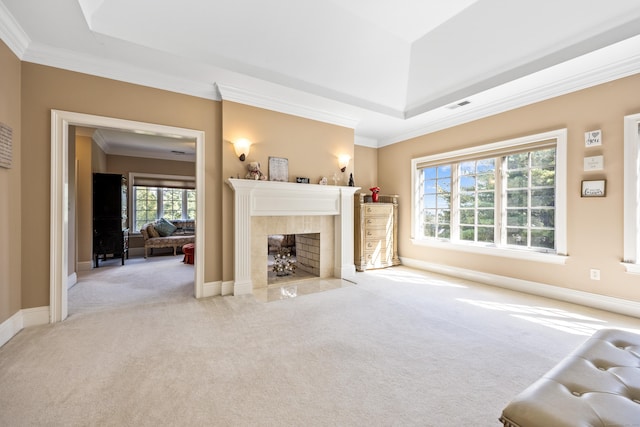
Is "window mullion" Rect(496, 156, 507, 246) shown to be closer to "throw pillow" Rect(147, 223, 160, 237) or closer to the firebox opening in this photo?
the firebox opening

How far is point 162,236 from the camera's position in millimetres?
6848

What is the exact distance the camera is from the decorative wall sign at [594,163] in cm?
310

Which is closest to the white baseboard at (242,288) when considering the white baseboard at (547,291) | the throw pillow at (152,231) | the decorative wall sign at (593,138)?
the white baseboard at (547,291)

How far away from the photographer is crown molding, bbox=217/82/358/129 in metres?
3.66

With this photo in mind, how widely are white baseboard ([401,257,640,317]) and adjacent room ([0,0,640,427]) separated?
21 millimetres

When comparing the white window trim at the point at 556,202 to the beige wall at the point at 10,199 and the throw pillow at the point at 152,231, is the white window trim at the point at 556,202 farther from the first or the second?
the throw pillow at the point at 152,231

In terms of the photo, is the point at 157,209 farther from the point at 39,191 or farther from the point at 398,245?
the point at 398,245

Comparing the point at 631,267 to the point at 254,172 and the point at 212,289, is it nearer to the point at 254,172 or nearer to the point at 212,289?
the point at 254,172

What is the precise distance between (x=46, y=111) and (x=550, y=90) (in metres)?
5.75

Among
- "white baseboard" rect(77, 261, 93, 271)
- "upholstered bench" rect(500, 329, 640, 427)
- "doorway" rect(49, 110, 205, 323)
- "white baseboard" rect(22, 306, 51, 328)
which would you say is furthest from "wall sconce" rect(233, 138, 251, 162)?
"white baseboard" rect(77, 261, 93, 271)

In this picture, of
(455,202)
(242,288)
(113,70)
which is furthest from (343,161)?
(113,70)

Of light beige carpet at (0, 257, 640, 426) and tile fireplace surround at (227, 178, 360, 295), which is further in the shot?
tile fireplace surround at (227, 178, 360, 295)

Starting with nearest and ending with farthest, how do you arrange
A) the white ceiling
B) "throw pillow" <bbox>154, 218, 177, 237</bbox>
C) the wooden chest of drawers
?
the white ceiling
the wooden chest of drawers
"throw pillow" <bbox>154, 218, 177, 237</bbox>

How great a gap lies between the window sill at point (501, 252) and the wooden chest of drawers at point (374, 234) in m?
0.59
